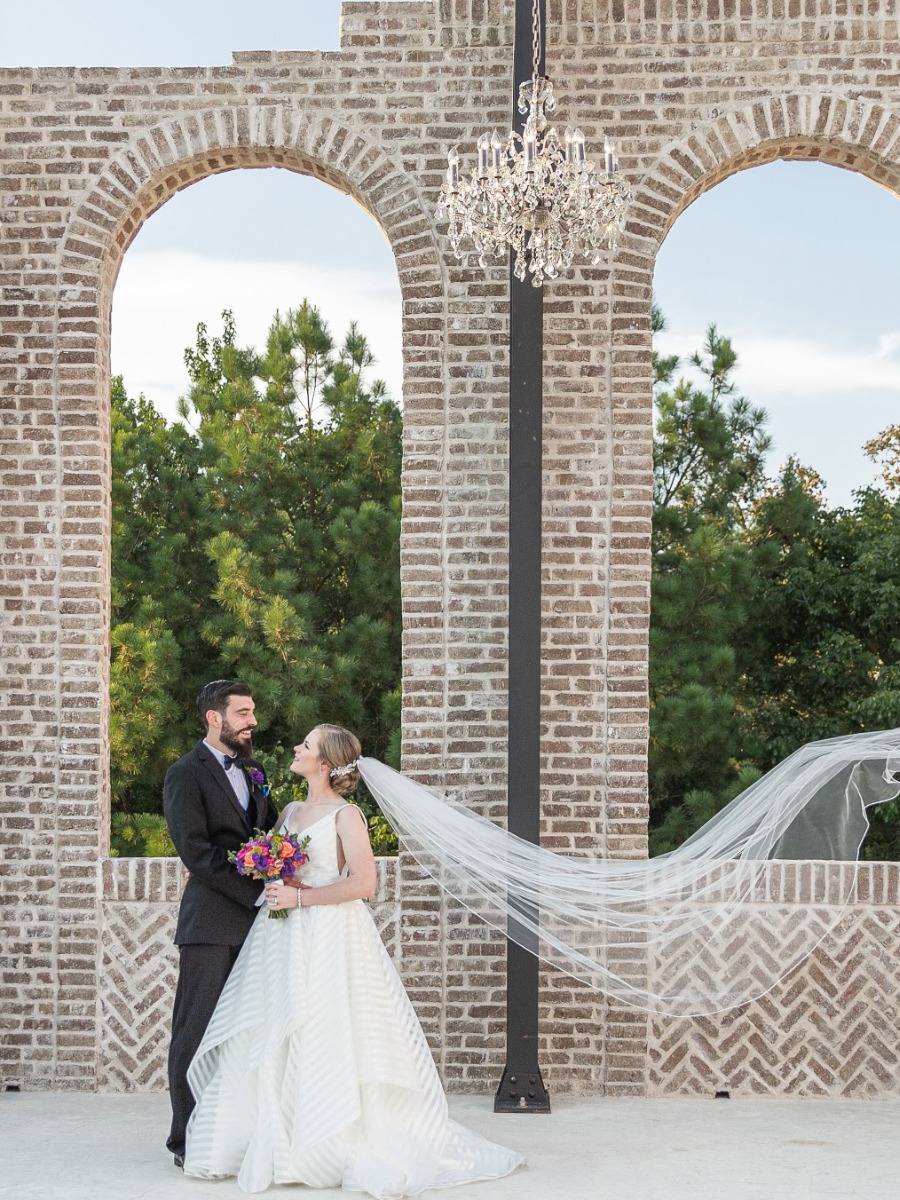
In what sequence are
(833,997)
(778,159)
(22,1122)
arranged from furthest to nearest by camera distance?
(778,159), (833,997), (22,1122)

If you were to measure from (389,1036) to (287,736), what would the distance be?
21.9 feet

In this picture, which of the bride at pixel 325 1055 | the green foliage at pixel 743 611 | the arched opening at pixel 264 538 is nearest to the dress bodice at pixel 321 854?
the bride at pixel 325 1055

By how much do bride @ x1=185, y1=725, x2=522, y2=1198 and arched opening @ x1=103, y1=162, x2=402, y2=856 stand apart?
502 centimetres

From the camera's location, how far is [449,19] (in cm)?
660

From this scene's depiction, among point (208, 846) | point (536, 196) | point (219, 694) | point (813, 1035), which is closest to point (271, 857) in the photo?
point (208, 846)

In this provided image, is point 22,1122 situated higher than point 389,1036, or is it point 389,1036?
point 389,1036

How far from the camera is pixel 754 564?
1154cm

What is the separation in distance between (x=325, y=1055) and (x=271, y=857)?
2.31 feet

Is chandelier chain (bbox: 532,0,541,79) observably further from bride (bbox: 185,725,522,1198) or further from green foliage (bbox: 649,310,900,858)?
green foliage (bbox: 649,310,900,858)

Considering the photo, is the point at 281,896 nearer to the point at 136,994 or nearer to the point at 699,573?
the point at 136,994

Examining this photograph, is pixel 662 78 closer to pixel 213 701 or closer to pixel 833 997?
pixel 213 701

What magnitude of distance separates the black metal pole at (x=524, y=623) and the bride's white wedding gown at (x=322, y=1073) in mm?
791

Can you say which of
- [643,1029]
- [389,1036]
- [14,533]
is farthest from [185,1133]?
[14,533]

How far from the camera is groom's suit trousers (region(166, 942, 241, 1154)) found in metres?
5.17
